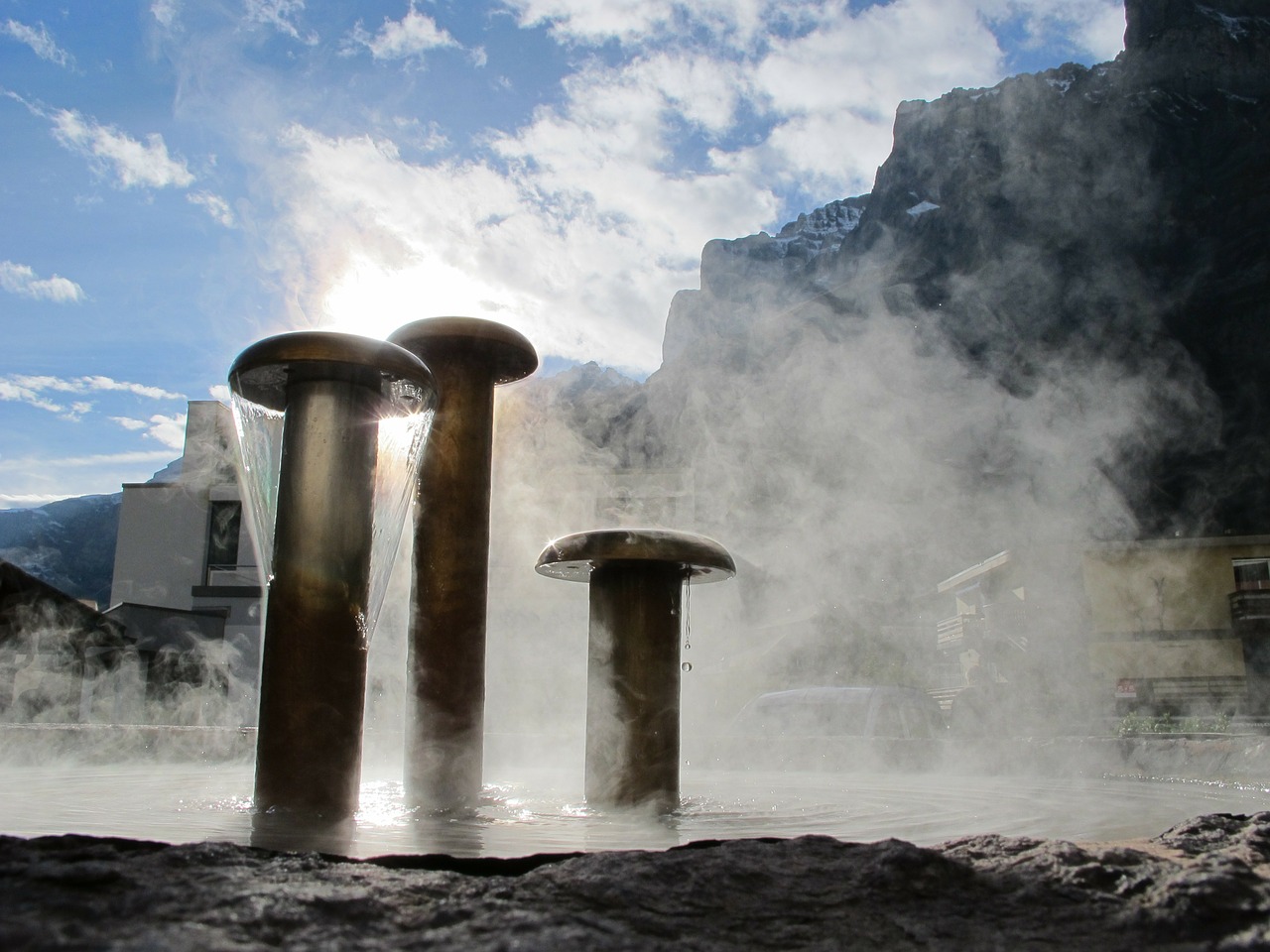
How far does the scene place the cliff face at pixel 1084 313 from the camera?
24359mm

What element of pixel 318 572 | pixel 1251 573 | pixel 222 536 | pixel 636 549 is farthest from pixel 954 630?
pixel 318 572

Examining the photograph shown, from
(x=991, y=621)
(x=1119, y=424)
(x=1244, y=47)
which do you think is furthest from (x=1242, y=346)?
(x=991, y=621)

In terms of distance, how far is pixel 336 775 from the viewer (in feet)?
8.94

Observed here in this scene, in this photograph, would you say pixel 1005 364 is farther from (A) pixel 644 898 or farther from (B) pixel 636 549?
(A) pixel 644 898

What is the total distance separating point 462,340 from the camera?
3.77m

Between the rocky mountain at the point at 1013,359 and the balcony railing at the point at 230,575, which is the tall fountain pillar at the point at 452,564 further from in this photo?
the balcony railing at the point at 230,575

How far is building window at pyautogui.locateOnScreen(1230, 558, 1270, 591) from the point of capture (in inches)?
1010

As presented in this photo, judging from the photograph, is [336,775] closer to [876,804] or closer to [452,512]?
[452,512]

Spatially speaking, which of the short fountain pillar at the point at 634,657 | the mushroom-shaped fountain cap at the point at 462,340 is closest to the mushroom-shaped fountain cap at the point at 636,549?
the short fountain pillar at the point at 634,657

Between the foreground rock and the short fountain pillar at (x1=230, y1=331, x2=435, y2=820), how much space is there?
1302 mm

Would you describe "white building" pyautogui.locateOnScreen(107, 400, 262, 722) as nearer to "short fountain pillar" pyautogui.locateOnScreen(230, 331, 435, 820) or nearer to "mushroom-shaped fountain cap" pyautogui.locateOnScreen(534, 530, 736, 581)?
"mushroom-shaped fountain cap" pyautogui.locateOnScreen(534, 530, 736, 581)

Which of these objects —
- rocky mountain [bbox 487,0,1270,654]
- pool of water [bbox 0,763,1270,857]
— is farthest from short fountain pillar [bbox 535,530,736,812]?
rocky mountain [bbox 487,0,1270,654]

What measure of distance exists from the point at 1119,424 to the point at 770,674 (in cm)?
2536

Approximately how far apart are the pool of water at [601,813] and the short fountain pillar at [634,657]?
164 millimetres
